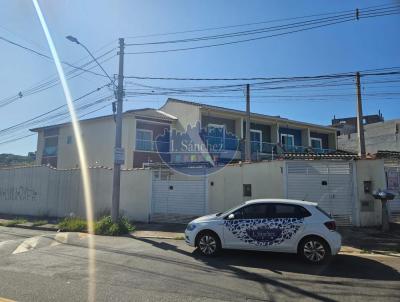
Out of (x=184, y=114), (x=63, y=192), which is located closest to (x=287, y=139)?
(x=184, y=114)

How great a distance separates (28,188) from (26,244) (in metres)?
→ 12.0

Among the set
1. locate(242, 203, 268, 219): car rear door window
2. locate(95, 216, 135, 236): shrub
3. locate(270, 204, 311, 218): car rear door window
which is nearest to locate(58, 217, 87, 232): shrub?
locate(95, 216, 135, 236): shrub

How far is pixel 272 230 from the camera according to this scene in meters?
9.41

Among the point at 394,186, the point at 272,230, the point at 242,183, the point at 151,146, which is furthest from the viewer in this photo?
the point at 151,146

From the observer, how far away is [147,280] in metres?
7.45

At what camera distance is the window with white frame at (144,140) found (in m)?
26.5

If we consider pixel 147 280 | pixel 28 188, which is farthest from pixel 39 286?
pixel 28 188

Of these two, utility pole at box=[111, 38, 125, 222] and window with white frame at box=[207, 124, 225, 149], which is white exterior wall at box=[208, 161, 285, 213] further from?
window with white frame at box=[207, 124, 225, 149]

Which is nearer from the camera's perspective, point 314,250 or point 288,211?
point 314,250

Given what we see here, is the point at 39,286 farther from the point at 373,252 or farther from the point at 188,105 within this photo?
the point at 188,105

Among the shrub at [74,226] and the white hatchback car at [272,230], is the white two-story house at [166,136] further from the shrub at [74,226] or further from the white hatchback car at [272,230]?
the white hatchback car at [272,230]

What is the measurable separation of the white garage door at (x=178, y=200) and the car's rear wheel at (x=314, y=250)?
25.0 feet

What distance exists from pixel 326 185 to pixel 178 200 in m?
6.33

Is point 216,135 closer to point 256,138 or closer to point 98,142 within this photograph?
point 256,138
